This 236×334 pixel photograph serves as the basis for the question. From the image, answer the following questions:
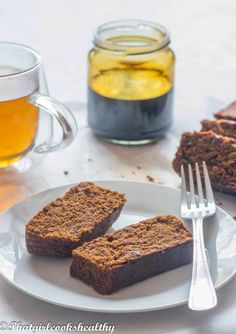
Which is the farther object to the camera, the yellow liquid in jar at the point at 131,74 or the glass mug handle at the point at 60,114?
the yellow liquid in jar at the point at 131,74

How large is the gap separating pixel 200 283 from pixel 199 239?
122mm

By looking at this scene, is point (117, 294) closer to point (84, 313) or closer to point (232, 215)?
point (84, 313)

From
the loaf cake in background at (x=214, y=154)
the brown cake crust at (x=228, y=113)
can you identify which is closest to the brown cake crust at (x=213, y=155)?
the loaf cake in background at (x=214, y=154)

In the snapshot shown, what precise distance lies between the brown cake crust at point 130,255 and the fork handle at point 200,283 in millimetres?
18

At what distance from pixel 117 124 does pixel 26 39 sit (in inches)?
22.3

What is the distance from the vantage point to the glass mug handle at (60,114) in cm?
149

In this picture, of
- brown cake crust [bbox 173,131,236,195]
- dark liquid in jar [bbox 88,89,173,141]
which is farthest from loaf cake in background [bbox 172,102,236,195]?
dark liquid in jar [bbox 88,89,173,141]

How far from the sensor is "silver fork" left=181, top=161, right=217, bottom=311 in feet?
3.52

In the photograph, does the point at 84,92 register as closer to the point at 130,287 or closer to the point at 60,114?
the point at 60,114

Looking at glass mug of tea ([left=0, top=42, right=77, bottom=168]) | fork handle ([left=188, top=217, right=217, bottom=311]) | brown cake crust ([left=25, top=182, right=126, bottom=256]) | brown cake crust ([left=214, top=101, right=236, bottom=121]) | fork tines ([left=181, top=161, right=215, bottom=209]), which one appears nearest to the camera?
fork handle ([left=188, top=217, right=217, bottom=311])

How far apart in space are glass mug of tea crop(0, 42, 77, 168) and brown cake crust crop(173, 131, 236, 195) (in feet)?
0.68

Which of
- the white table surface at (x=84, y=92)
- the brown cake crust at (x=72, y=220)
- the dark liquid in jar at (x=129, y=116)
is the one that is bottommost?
the white table surface at (x=84, y=92)

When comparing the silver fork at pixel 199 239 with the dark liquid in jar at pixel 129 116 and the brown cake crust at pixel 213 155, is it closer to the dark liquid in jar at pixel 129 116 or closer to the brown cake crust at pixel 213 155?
the brown cake crust at pixel 213 155

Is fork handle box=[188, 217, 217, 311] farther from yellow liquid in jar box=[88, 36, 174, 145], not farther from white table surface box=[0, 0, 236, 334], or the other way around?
yellow liquid in jar box=[88, 36, 174, 145]
